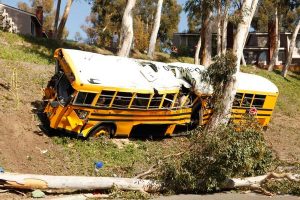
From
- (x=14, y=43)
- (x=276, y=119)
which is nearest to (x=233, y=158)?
(x=276, y=119)

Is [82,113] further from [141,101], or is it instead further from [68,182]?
[68,182]

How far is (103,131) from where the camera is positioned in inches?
749

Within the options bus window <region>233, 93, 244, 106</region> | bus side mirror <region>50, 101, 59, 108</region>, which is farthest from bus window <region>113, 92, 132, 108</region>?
bus window <region>233, 93, 244, 106</region>

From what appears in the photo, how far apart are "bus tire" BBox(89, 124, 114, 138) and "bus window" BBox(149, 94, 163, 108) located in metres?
1.82

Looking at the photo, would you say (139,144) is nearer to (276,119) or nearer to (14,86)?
(14,86)

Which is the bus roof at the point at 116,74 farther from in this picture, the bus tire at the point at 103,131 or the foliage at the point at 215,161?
the foliage at the point at 215,161

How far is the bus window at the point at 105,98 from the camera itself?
59.5ft

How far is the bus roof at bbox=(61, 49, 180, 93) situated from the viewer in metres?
17.9

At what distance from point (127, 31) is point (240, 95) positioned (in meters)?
6.40

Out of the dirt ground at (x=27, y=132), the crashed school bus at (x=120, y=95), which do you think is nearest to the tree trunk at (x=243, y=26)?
the crashed school bus at (x=120, y=95)

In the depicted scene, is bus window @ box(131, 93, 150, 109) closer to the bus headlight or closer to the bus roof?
the bus roof

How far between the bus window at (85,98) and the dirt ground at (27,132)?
5.77ft

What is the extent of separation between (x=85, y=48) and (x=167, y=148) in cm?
1703

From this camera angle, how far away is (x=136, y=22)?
65000 mm
